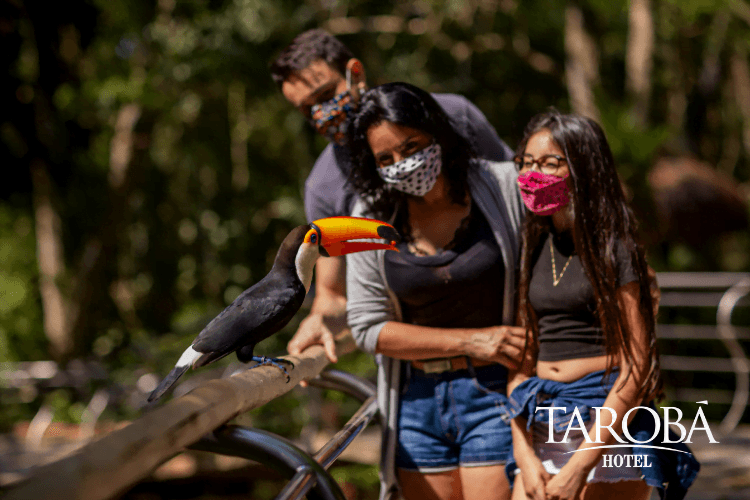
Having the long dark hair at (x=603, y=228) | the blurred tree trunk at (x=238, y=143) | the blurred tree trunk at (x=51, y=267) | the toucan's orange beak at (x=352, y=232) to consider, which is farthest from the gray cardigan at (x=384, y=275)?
the blurred tree trunk at (x=238, y=143)

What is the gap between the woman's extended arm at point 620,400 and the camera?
4.65ft

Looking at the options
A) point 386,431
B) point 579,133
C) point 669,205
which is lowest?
point 669,205

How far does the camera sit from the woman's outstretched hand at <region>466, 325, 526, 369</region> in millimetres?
1596

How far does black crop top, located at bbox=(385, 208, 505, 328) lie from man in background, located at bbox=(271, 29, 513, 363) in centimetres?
27

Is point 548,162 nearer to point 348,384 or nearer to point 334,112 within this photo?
point 334,112

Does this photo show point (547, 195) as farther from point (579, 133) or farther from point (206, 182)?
point (206, 182)

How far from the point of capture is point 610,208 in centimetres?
149

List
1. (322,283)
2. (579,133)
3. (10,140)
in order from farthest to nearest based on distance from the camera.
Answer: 1. (10,140)
2. (322,283)
3. (579,133)

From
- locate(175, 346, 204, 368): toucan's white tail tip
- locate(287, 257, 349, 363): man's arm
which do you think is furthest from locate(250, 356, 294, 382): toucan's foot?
locate(287, 257, 349, 363): man's arm

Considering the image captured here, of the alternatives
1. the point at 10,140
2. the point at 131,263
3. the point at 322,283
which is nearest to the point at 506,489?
the point at 322,283

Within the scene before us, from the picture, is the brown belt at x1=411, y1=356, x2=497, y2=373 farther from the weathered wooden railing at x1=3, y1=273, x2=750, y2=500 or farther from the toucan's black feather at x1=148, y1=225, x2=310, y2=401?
the toucan's black feather at x1=148, y1=225, x2=310, y2=401

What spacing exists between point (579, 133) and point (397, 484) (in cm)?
103

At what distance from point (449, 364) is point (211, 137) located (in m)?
8.87

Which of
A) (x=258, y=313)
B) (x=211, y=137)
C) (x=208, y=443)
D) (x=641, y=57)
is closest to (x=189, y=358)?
(x=258, y=313)
